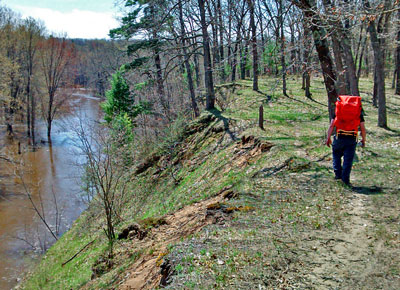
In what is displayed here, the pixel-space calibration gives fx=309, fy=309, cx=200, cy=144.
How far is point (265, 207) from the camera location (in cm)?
657

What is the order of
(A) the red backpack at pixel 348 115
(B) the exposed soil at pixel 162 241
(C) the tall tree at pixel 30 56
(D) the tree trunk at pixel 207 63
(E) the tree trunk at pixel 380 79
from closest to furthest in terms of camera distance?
(B) the exposed soil at pixel 162 241 → (A) the red backpack at pixel 348 115 → (E) the tree trunk at pixel 380 79 → (D) the tree trunk at pixel 207 63 → (C) the tall tree at pixel 30 56

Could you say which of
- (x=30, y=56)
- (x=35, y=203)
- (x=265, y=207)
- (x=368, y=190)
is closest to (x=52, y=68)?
(x=30, y=56)

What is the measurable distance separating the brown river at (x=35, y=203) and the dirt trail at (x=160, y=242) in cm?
513

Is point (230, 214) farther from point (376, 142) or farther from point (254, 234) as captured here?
point (376, 142)

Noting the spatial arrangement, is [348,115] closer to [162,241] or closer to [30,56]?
[162,241]

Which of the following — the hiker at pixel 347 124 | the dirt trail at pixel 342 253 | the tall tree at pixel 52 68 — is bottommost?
the dirt trail at pixel 342 253

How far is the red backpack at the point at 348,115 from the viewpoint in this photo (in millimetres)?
6164

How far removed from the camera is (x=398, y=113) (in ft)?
51.2

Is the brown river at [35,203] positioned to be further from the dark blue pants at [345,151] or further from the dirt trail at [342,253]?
the dirt trail at [342,253]

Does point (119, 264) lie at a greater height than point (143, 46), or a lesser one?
lesser

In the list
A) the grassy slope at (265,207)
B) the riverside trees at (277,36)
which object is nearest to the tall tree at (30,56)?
the riverside trees at (277,36)

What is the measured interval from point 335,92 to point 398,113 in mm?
8743

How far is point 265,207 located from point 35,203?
19.2 metres

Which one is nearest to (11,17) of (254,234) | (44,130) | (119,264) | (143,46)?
(44,130)
